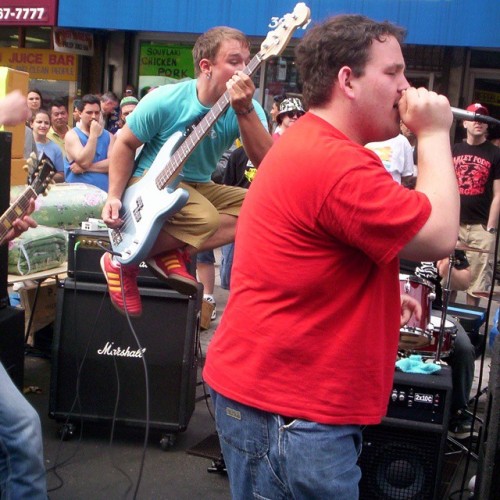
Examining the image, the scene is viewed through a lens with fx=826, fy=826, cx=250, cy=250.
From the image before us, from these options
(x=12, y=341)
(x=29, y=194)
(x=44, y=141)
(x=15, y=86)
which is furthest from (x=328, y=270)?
(x=44, y=141)

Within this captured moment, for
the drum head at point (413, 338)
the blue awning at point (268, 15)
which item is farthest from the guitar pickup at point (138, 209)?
the blue awning at point (268, 15)

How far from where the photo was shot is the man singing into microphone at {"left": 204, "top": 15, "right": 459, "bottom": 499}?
185 centimetres

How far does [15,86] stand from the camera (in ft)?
17.0

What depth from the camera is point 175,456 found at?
14.2 ft

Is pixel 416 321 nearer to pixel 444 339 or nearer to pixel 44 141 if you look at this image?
pixel 444 339

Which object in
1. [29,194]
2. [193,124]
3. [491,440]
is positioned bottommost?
[491,440]

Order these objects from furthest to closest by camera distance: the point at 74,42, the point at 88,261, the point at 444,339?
the point at 74,42
the point at 88,261
the point at 444,339

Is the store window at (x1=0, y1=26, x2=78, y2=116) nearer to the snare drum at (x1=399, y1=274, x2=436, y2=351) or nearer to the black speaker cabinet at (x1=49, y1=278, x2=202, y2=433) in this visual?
the black speaker cabinet at (x1=49, y1=278, x2=202, y2=433)

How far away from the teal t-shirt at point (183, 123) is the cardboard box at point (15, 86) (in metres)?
1.65

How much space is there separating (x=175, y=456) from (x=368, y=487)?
1.12 metres

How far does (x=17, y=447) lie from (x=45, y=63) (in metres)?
11.1

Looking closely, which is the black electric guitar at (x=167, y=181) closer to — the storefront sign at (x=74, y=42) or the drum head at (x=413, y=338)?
the drum head at (x=413, y=338)

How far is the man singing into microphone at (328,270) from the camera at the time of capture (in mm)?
1849

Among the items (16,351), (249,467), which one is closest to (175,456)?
(16,351)
